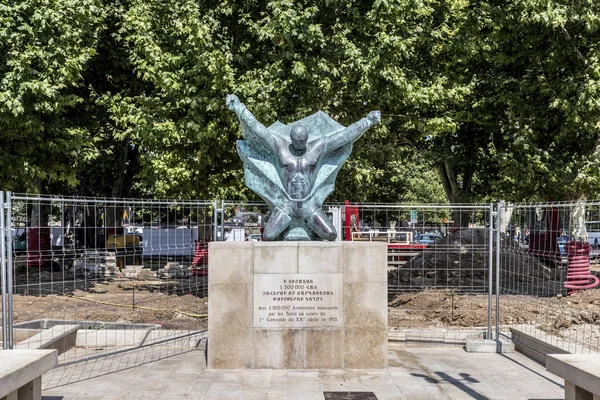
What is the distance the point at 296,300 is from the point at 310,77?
666cm

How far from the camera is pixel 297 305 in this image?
27.9 ft

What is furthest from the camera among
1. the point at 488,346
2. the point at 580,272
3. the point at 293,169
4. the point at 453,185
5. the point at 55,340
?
the point at 453,185

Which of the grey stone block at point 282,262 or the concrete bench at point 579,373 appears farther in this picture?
the grey stone block at point 282,262

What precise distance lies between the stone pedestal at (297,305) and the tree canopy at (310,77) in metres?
6.14

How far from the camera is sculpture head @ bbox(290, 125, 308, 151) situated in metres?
8.61

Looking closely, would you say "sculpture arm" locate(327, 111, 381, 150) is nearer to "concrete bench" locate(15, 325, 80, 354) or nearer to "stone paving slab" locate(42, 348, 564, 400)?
"stone paving slab" locate(42, 348, 564, 400)

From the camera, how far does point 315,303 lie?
8.52 m

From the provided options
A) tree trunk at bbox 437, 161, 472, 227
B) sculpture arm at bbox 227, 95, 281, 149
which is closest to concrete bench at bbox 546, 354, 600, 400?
sculpture arm at bbox 227, 95, 281, 149

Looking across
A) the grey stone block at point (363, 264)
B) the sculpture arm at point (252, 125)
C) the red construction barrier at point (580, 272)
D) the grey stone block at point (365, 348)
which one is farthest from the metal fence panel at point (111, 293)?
the red construction barrier at point (580, 272)

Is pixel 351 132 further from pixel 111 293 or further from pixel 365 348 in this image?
pixel 111 293

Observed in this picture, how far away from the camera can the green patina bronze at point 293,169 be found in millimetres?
8703

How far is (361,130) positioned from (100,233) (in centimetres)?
1315

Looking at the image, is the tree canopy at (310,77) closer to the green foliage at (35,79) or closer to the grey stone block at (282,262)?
the green foliage at (35,79)

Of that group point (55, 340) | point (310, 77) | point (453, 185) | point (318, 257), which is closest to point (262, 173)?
point (318, 257)
